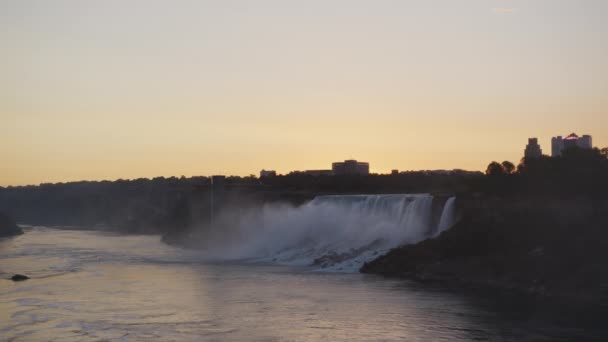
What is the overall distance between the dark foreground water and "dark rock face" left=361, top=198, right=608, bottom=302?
2.10 meters

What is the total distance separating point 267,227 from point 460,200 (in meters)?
22.3

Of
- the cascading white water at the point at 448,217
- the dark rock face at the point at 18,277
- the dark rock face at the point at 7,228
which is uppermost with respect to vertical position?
the cascading white water at the point at 448,217

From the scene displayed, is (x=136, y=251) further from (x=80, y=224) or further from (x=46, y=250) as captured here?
(x=80, y=224)

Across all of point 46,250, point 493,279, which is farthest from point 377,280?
point 46,250

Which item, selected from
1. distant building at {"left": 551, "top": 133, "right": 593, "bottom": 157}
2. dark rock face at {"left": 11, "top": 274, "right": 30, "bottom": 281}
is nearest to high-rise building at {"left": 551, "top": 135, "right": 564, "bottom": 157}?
distant building at {"left": 551, "top": 133, "right": 593, "bottom": 157}

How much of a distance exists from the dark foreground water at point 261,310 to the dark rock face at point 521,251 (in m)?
2.10

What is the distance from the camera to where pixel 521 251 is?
113ft

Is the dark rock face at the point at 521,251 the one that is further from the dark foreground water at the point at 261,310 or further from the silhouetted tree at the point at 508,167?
the silhouetted tree at the point at 508,167

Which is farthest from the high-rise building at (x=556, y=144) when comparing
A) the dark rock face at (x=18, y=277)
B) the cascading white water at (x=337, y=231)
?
the dark rock face at (x=18, y=277)

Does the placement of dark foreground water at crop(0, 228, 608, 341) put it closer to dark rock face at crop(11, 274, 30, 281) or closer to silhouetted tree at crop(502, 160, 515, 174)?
dark rock face at crop(11, 274, 30, 281)

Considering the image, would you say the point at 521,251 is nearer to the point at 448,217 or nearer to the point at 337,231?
the point at 448,217

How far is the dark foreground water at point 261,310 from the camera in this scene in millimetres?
24109

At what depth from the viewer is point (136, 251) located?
58969 mm

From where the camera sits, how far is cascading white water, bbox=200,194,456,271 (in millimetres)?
44594
